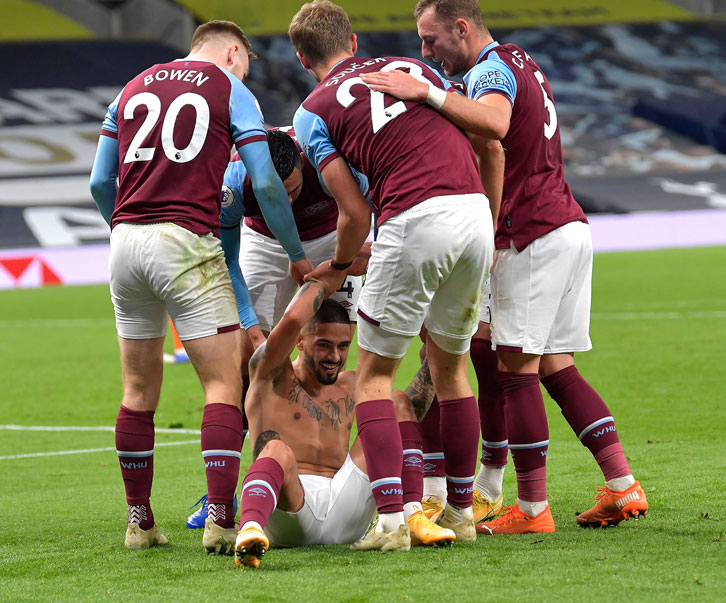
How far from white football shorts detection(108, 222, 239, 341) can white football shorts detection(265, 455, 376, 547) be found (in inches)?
27.5

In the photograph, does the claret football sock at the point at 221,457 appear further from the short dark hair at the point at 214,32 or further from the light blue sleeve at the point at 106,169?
the short dark hair at the point at 214,32

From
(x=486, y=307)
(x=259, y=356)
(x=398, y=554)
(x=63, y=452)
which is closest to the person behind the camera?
(x=398, y=554)

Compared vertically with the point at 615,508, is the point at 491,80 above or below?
above

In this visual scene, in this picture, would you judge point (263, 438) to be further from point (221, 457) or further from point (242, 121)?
point (242, 121)

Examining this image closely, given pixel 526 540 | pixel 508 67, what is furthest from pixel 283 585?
pixel 508 67

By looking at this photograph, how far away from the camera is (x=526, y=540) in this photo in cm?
391

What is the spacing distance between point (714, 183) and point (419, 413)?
27.6 metres

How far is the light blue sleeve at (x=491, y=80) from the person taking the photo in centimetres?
393

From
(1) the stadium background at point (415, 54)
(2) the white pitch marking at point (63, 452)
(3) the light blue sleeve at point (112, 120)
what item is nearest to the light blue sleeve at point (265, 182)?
(3) the light blue sleeve at point (112, 120)

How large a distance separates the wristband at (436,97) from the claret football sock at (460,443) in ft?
3.61

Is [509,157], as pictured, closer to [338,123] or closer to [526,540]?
[338,123]

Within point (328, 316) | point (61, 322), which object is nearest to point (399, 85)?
point (328, 316)

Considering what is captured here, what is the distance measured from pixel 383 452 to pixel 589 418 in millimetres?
1025

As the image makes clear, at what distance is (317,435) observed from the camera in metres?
4.11
